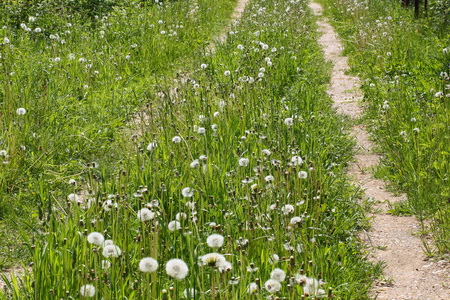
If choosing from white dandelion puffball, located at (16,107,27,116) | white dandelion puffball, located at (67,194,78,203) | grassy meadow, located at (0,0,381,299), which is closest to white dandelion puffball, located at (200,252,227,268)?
grassy meadow, located at (0,0,381,299)

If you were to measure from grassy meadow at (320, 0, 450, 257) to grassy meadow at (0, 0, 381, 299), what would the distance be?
47 cm

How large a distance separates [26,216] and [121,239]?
1215 millimetres

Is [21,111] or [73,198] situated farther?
[21,111]

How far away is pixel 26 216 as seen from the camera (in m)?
3.38

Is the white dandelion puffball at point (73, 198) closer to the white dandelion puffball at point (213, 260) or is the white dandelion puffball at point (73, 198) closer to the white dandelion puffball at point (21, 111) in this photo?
the white dandelion puffball at point (213, 260)

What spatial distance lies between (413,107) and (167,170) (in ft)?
9.99

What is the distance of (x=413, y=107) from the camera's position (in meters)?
5.07

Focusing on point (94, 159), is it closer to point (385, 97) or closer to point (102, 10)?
point (385, 97)

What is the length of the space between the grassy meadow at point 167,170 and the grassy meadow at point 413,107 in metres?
0.47

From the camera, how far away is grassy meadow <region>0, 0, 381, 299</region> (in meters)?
2.19

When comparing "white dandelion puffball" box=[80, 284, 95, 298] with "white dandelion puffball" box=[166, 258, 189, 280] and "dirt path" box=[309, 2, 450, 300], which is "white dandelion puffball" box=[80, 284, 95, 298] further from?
"dirt path" box=[309, 2, 450, 300]

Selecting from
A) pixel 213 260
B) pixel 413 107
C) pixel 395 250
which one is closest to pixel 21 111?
pixel 213 260

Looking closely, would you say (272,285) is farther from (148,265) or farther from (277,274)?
(148,265)

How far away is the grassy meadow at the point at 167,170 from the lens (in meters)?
2.19
